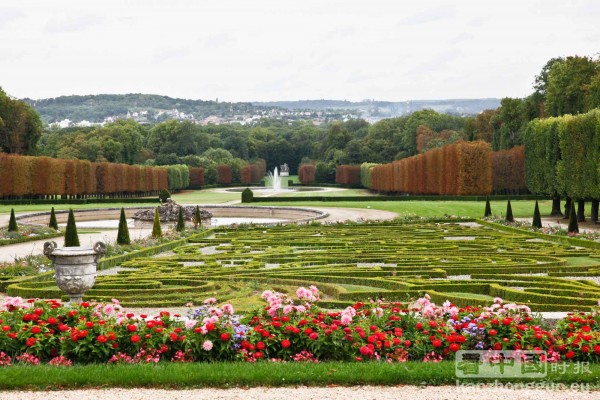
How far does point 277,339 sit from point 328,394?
4.50 feet

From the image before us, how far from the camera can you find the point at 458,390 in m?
8.15

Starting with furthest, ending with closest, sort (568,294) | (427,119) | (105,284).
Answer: (427,119), (105,284), (568,294)

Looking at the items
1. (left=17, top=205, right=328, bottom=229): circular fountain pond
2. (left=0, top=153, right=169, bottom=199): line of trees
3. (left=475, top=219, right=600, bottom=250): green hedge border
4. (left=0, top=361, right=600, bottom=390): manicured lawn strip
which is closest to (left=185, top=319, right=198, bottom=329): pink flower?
(left=0, top=361, right=600, bottom=390): manicured lawn strip

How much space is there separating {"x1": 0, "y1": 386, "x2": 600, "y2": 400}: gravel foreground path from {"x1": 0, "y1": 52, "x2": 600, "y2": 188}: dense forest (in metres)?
49.4

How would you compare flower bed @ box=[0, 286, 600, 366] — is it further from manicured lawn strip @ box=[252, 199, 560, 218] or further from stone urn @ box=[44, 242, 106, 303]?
manicured lawn strip @ box=[252, 199, 560, 218]

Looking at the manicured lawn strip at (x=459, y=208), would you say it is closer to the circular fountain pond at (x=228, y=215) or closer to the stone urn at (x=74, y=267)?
the circular fountain pond at (x=228, y=215)

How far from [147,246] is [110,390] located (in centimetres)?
1753

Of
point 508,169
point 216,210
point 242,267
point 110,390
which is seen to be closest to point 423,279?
point 242,267

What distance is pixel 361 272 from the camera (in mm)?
17406

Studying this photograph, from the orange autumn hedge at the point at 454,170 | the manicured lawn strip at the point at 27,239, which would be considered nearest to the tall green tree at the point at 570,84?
the orange autumn hedge at the point at 454,170

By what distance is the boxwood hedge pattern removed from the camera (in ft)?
46.9

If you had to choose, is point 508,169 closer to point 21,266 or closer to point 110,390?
point 21,266

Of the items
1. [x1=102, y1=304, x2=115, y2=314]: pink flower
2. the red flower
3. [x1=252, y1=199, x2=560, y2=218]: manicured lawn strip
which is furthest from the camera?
[x1=252, y1=199, x2=560, y2=218]: manicured lawn strip

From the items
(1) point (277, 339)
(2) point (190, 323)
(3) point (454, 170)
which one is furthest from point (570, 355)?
(3) point (454, 170)
